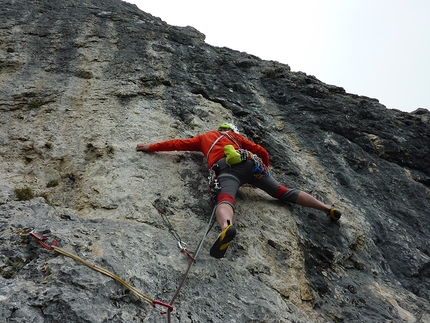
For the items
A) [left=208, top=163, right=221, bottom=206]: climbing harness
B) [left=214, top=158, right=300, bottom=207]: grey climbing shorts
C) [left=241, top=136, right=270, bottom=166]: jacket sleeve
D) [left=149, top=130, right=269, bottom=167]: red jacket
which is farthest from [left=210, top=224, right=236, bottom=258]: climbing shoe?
[left=241, top=136, right=270, bottom=166]: jacket sleeve

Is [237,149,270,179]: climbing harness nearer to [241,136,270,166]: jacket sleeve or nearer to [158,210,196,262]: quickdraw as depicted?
[241,136,270,166]: jacket sleeve

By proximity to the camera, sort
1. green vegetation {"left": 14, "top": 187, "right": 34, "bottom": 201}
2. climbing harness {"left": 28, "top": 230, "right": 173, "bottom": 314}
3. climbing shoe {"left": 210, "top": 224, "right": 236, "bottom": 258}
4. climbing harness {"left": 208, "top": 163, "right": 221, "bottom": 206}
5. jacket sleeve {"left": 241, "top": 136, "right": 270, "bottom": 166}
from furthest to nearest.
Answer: jacket sleeve {"left": 241, "top": 136, "right": 270, "bottom": 166}
climbing harness {"left": 208, "top": 163, "right": 221, "bottom": 206}
green vegetation {"left": 14, "top": 187, "right": 34, "bottom": 201}
climbing shoe {"left": 210, "top": 224, "right": 236, "bottom": 258}
climbing harness {"left": 28, "top": 230, "right": 173, "bottom": 314}

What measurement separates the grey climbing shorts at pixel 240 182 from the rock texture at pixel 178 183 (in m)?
0.23

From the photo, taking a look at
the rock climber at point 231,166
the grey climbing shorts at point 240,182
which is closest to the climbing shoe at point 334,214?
the rock climber at point 231,166

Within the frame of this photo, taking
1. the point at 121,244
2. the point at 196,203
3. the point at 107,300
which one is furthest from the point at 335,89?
the point at 107,300

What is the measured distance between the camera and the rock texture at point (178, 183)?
3793 mm

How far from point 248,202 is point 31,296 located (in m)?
3.66

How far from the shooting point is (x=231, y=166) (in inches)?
223

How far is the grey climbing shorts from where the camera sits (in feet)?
17.6

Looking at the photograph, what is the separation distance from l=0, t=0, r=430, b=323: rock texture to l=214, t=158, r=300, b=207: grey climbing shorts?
0.76 feet

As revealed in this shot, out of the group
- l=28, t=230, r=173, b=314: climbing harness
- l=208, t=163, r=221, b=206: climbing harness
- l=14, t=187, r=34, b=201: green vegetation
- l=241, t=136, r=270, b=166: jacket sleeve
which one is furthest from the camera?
l=241, t=136, r=270, b=166: jacket sleeve

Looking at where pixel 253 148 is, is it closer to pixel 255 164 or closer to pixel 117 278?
pixel 255 164

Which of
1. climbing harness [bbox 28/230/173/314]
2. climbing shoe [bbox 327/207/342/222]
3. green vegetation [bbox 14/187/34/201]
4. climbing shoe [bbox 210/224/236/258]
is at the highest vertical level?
climbing shoe [bbox 327/207/342/222]

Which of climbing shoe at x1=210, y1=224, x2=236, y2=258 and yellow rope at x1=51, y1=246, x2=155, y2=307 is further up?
climbing shoe at x1=210, y1=224, x2=236, y2=258
